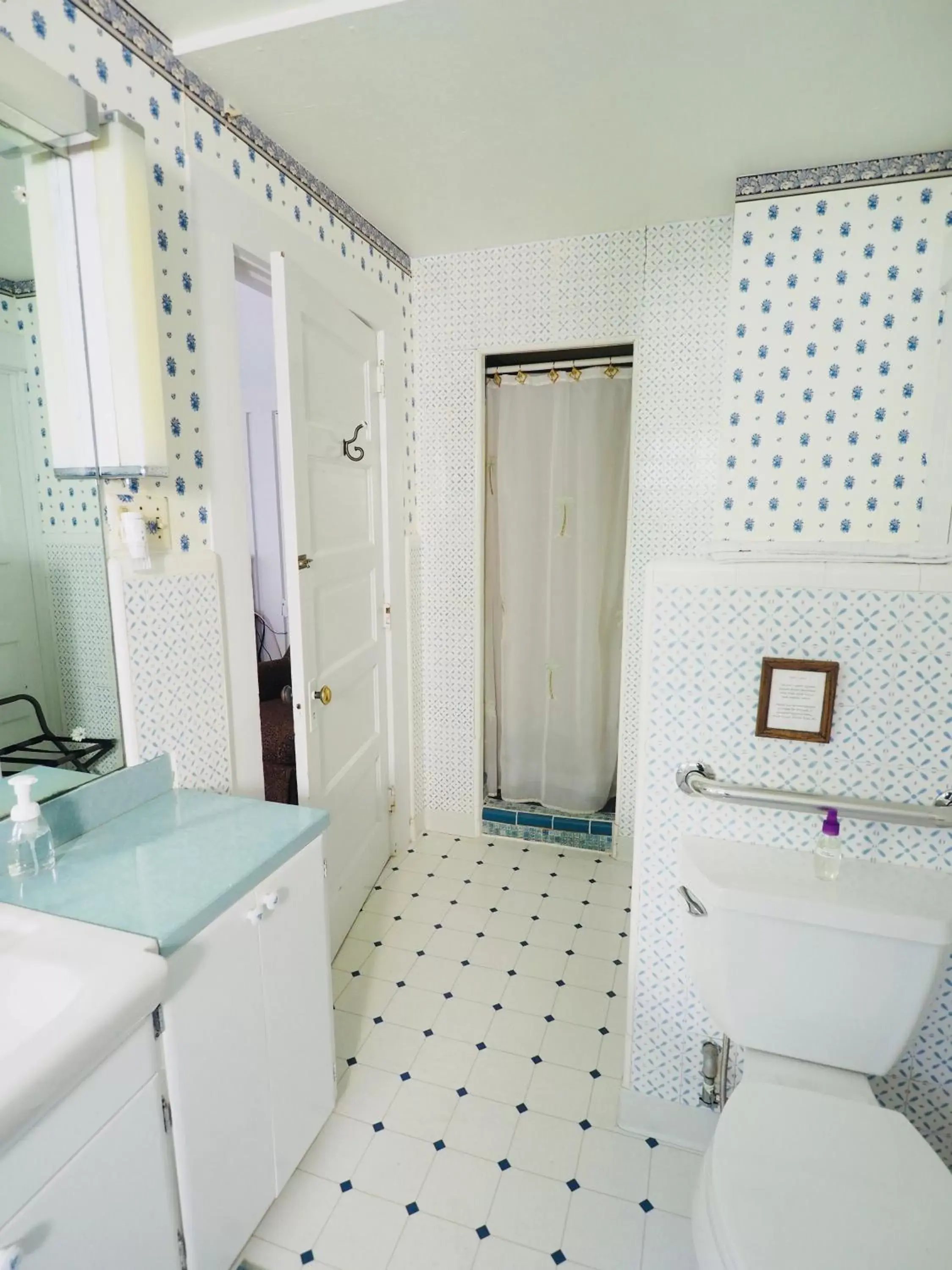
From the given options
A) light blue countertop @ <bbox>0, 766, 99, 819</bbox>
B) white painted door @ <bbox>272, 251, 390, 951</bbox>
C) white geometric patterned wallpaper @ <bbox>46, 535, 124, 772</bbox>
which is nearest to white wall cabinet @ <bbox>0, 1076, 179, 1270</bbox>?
light blue countertop @ <bbox>0, 766, 99, 819</bbox>

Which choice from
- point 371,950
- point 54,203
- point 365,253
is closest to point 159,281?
point 54,203

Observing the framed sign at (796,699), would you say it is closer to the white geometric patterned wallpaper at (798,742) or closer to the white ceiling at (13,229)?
the white geometric patterned wallpaper at (798,742)

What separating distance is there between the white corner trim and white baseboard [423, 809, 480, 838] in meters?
2.58

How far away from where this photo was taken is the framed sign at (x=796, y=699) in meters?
1.26

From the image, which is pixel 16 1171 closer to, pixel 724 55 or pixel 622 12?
pixel 622 12

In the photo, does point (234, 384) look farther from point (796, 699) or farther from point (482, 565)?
point (796, 699)

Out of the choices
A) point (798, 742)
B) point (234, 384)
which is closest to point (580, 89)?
point (234, 384)

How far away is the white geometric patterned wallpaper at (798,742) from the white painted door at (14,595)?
118 cm

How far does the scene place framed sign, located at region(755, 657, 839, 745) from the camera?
1.26 m

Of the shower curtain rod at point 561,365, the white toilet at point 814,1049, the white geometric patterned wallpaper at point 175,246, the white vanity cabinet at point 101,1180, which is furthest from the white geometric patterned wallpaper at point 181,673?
the shower curtain rod at point 561,365

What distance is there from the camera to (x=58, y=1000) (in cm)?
90

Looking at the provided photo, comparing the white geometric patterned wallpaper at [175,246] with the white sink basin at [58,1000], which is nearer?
the white sink basin at [58,1000]

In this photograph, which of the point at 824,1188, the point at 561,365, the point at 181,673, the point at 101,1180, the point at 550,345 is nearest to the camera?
the point at 101,1180

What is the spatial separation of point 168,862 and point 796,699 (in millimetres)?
1219
